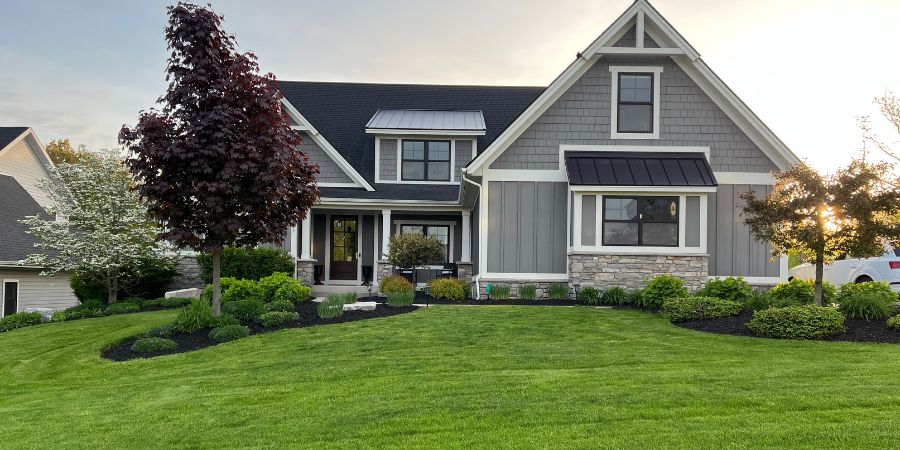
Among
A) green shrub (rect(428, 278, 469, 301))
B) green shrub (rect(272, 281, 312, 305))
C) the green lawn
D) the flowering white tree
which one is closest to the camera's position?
the green lawn

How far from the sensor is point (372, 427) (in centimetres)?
542

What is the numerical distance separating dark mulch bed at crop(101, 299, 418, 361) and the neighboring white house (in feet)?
45.5

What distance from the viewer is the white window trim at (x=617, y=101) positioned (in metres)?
15.2

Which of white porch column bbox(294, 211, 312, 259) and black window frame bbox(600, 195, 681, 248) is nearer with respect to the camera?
black window frame bbox(600, 195, 681, 248)

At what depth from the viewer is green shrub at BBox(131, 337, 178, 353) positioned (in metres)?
9.81

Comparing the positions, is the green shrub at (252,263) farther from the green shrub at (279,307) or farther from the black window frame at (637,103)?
the black window frame at (637,103)

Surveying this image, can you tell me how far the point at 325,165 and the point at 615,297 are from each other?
34.3ft

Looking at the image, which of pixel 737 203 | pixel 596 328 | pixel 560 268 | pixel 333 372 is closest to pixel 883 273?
pixel 737 203

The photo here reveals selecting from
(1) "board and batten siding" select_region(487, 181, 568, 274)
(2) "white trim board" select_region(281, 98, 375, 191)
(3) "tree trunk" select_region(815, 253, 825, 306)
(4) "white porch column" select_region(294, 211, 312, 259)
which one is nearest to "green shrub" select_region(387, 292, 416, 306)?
(1) "board and batten siding" select_region(487, 181, 568, 274)

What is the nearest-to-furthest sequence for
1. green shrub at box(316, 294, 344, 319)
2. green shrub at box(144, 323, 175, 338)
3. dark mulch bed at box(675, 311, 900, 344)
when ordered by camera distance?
dark mulch bed at box(675, 311, 900, 344) → green shrub at box(144, 323, 175, 338) → green shrub at box(316, 294, 344, 319)

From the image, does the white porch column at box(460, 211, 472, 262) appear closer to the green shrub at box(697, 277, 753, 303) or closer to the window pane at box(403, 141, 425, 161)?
the window pane at box(403, 141, 425, 161)

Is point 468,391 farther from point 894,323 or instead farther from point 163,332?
point 894,323

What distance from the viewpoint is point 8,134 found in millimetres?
26953

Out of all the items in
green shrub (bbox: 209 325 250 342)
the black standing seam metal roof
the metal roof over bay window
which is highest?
A: the metal roof over bay window
